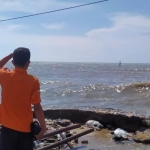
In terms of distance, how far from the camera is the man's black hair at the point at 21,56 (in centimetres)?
378

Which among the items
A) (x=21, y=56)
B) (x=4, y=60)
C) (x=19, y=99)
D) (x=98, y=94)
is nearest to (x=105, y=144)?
(x=4, y=60)

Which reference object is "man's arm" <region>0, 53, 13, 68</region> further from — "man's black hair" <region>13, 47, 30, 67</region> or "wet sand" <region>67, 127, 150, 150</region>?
"wet sand" <region>67, 127, 150, 150</region>

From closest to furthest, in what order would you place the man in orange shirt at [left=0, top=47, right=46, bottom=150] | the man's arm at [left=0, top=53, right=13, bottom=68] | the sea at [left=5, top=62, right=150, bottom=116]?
the man in orange shirt at [left=0, top=47, right=46, bottom=150]
the man's arm at [left=0, top=53, right=13, bottom=68]
the sea at [left=5, top=62, right=150, bottom=116]

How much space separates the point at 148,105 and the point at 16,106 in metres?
15.3

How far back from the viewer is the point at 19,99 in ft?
12.3

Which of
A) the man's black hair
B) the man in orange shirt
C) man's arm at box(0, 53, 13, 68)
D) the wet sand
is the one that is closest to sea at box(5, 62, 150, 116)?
the wet sand

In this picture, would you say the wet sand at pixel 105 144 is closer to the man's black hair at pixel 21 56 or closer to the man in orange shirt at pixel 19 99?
the man in orange shirt at pixel 19 99

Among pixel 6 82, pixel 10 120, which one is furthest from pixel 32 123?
pixel 6 82

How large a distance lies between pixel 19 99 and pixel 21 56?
0.47m

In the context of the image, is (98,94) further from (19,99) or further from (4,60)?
(19,99)

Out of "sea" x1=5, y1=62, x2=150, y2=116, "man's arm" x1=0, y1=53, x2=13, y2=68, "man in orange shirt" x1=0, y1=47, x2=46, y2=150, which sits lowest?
"sea" x1=5, y1=62, x2=150, y2=116

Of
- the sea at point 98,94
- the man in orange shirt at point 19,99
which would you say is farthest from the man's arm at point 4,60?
the sea at point 98,94

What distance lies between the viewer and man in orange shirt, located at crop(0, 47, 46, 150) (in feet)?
12.3

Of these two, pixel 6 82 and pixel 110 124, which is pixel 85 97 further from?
pixel 6 82
